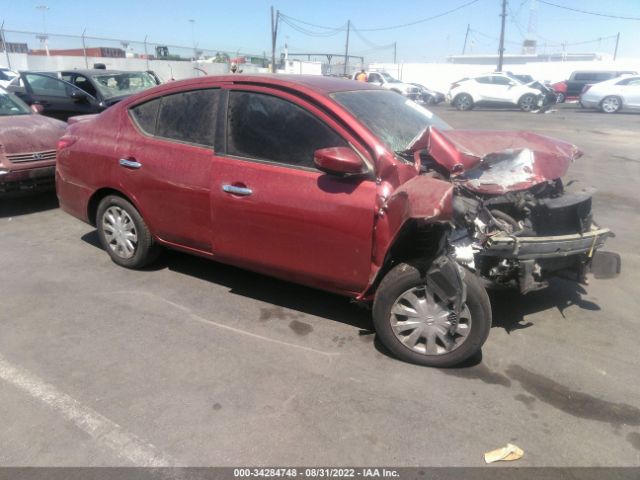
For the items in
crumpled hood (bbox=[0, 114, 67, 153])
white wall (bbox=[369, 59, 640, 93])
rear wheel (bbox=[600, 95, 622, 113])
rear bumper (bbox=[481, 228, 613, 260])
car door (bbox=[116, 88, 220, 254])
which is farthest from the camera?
white wall (bbox=[369, 59, 640, 93])

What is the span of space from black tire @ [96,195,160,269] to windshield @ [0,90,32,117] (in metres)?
3.71

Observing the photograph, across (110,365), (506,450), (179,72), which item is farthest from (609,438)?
(179,72)

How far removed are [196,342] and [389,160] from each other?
5.95 ft

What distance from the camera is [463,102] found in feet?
83.3

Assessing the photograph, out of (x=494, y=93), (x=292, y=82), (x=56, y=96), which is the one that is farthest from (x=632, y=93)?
(x=292, y=82)

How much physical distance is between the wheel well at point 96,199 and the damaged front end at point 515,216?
2735 mm

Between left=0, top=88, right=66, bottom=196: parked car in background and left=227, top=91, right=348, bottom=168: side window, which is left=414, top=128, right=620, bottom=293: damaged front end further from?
left=0, top=88, right=66, bottom=196: parked car in background

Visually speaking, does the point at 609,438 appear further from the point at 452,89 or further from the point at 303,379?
the point at 452,89

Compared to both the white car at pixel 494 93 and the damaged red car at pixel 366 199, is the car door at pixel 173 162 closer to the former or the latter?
the damaged red car at pixel 366 199

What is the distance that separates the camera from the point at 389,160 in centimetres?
314

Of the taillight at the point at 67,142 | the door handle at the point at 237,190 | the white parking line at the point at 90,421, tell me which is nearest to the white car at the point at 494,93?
the taillight at the point at 67,142

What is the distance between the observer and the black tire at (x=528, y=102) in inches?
924

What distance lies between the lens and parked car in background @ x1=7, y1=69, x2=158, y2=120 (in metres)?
9.65

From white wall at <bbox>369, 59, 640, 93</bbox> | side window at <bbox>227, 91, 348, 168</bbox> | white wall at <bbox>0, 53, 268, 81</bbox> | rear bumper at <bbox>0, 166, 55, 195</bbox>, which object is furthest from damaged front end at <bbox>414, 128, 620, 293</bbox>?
white wall at <bbox>369, 59, 640, 93</bbox>
